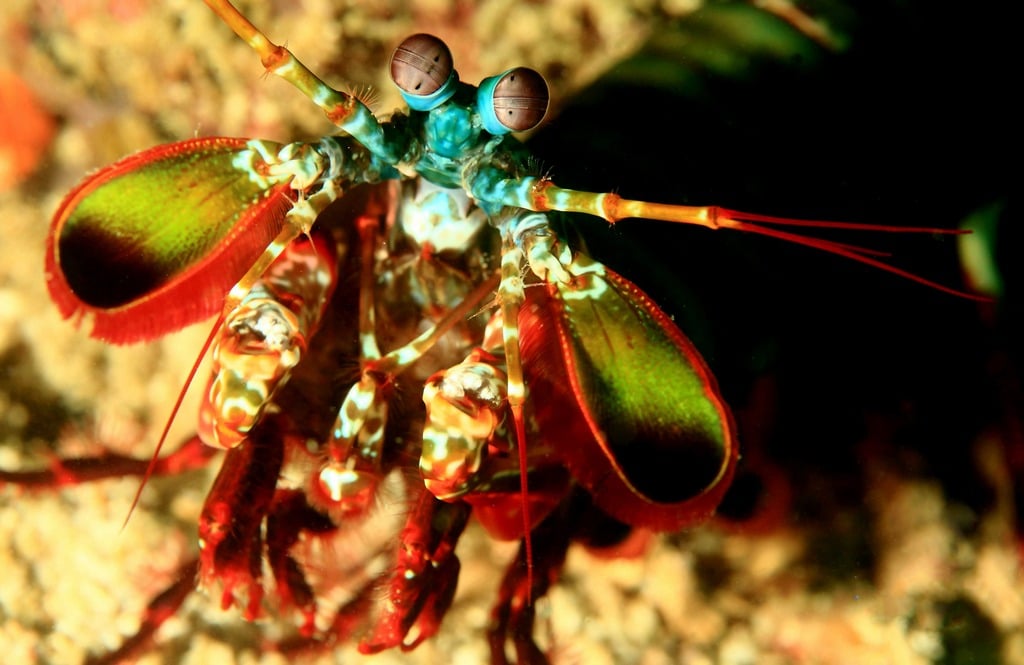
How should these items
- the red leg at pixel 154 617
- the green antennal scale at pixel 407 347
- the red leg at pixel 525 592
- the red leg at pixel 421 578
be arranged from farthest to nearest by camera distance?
1. the red leg at pixel 154 617
2. the red leg at pixel 525 592
3. the red leg at pixel 421 578
4. the green antennal scale at pixel 407 347

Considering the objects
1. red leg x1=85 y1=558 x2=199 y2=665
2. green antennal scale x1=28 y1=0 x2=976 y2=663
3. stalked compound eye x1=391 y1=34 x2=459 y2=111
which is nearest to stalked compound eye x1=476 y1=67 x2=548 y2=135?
green antennal scale x1=28 y1=0 x2=976 y2=663

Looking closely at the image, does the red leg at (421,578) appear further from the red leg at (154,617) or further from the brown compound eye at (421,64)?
the brown compound eye at (421,64)

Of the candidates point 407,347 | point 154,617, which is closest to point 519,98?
point 407,347

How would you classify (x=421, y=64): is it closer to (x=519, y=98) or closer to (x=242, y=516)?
(x=519, y=98)

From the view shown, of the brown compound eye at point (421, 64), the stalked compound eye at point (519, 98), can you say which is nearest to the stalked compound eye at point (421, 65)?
the brown compound eye at point (421, 64)

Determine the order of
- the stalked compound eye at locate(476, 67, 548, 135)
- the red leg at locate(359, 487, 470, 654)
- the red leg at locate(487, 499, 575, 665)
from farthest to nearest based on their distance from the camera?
the red leg at locate(487, 499, 575, 665), the red leg at locate(359, 487, 470, 654), the stalked compound eye at locate(476, 67, 548, 135)

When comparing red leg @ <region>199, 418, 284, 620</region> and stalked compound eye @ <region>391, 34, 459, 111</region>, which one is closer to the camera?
stalked compound eye @ <region>391, 34, 459, 111</region>

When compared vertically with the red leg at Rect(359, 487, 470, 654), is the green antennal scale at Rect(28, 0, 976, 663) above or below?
above

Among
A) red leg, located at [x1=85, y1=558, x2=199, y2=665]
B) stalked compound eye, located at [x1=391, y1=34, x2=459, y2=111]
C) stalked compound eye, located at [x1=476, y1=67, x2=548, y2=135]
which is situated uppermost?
stalked compound eye, located at [x1=391, y1=34, x2=459, y2=111]

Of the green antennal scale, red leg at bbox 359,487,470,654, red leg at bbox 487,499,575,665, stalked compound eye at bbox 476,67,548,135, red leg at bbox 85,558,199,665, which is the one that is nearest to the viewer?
stalked compound eye at bbox 476,67,548,135

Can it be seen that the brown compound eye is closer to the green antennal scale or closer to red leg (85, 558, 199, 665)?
the green antennal scale
